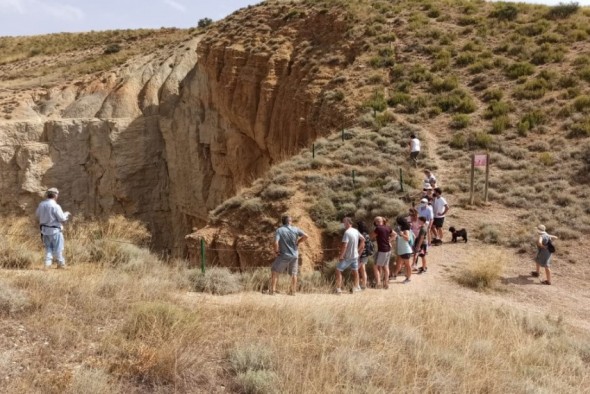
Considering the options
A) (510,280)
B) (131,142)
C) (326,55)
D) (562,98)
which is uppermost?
(326,55)

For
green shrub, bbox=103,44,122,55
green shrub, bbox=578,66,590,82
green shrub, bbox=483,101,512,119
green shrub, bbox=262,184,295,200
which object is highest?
green shrub, bbox=103,44,122,55

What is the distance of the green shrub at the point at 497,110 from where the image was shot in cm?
2142

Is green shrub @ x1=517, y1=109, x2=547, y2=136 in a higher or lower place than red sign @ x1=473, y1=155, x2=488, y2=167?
higher

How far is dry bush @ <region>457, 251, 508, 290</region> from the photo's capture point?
37.8 ft

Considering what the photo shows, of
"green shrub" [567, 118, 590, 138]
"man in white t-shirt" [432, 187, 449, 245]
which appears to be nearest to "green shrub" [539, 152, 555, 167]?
"green shrub" [567, 118, 590, 138]

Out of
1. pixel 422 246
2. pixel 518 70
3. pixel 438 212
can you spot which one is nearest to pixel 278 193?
pixel 438 212

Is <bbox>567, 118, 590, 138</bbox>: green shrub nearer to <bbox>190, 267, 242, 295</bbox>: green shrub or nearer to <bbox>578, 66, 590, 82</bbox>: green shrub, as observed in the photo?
<bbox>578, 66, 590, 82</bbox>: green shrub

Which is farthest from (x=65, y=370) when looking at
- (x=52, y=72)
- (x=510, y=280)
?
(x=52, y=72)

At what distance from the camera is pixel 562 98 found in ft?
70.1

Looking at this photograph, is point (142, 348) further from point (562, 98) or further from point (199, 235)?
point (562, 98)

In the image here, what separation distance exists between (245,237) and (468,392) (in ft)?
33.8

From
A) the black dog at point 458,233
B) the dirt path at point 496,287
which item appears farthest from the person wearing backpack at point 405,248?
the black dog at point 458,233

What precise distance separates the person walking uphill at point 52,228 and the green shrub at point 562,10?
27393mm

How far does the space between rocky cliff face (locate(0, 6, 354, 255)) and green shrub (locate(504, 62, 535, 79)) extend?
8.45m
